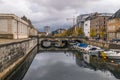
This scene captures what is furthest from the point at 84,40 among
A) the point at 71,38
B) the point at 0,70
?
the point at 0,70

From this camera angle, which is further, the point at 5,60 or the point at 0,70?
the point at 5,60

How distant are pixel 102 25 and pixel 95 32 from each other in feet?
17.1

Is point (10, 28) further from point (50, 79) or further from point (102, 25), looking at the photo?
point (102, 25)

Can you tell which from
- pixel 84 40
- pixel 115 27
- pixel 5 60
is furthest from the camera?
pixel 84 40

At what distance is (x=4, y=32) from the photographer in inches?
1852

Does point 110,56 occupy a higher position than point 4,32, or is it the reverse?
point 4,32

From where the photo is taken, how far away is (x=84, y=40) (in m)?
96.0

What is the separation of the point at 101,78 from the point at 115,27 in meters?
57.1

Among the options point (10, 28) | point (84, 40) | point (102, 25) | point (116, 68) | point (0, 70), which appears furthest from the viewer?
point (102, 25)

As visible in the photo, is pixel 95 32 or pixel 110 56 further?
pixel 95 32

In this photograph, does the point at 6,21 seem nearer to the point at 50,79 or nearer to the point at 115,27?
the point at 50,79

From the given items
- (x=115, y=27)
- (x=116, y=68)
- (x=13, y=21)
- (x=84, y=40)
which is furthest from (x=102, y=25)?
(x=116, y=68)

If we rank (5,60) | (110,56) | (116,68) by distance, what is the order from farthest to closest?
1. (110,56)
2. (116,68)
3. (5,60)

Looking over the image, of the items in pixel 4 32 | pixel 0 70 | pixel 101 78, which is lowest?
pixel 101 78
